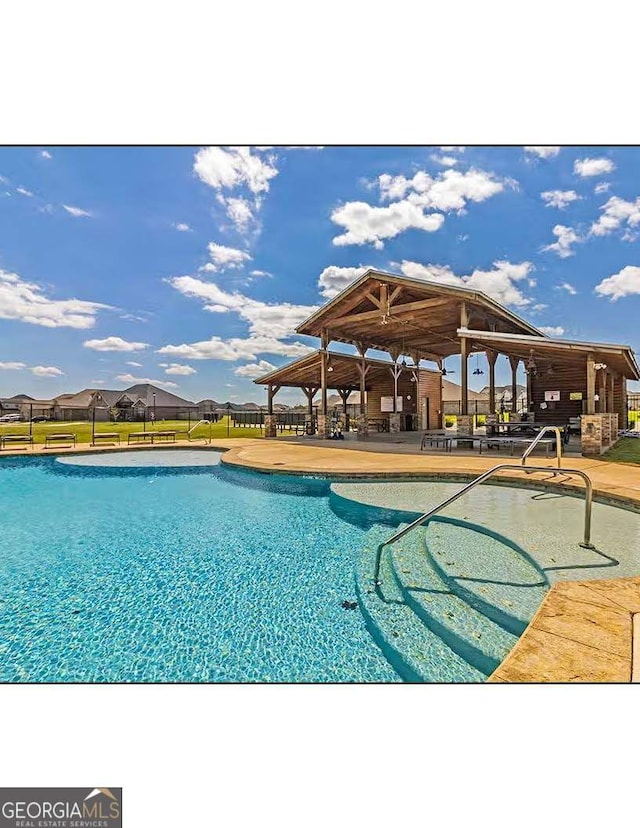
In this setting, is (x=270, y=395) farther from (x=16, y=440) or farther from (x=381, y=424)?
(x=16, y=440)

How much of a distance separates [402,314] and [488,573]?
38.1 ft

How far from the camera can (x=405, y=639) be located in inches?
113

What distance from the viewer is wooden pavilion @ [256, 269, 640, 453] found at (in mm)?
11273

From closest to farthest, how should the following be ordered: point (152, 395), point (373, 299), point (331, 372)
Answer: point (373, 299) → point (331, 372) → point (152, 395)

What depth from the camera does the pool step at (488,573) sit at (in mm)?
3077

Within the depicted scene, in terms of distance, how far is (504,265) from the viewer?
16672 millimetres

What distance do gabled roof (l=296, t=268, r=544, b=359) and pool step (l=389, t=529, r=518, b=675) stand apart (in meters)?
10.0

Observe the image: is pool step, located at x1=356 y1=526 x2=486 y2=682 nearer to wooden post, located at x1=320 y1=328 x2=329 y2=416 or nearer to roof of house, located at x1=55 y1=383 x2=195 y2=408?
wooden post, located at x1=320 y1=328 x2=329 y2=416

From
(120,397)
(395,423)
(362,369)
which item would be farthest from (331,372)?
(120,397)

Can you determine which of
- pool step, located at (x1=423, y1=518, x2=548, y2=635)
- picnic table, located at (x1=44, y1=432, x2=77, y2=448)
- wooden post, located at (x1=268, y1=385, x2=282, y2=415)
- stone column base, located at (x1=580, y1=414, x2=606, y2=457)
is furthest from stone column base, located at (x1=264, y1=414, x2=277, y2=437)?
pool step, located at (x1=423, y1=518, x2=548, y2=635)

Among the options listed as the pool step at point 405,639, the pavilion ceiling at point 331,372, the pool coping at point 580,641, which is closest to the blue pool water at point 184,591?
the pool step at point 405,639

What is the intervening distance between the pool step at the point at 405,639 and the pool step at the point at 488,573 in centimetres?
53
